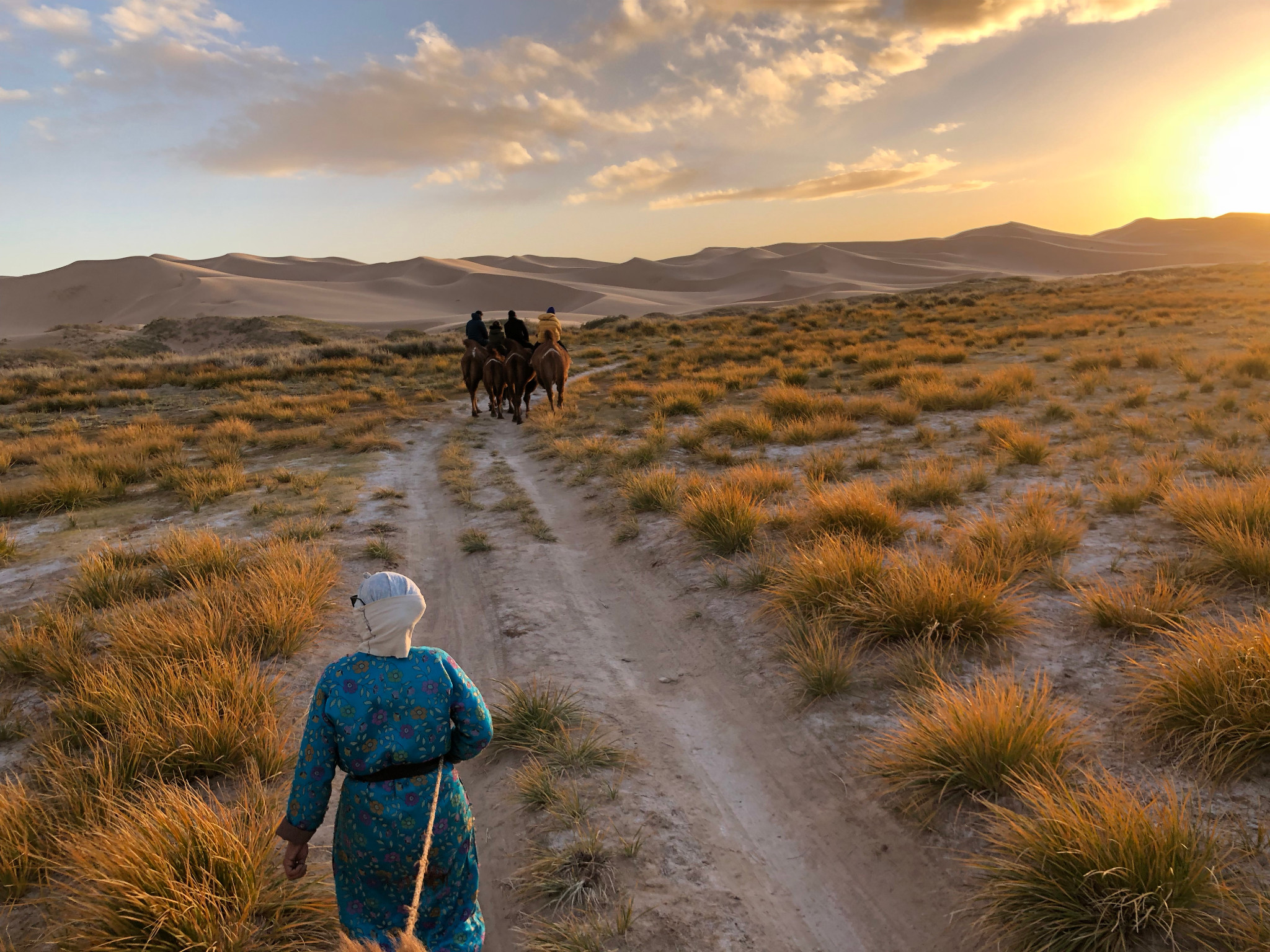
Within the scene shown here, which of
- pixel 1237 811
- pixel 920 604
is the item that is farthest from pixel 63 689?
pixel 1237 811

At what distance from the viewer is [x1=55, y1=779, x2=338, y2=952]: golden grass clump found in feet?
7.94

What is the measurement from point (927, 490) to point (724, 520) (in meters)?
2.52

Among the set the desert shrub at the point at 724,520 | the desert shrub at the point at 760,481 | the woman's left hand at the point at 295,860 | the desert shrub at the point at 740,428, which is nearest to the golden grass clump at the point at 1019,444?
the desert shrub at the point at 760,481

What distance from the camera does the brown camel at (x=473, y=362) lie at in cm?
1488

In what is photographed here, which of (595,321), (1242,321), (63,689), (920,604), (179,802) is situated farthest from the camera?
(595,321)

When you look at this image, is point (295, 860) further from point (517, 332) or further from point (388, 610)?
point (517, 332)

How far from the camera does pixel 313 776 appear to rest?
89.9 inches

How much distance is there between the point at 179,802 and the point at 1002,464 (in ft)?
29.8

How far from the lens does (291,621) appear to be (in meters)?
5.12

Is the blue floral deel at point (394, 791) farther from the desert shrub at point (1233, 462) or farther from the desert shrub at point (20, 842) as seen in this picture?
the desert shrub at point (1233, 462)

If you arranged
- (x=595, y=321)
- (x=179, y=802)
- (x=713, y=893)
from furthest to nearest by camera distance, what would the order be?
(x=595, y=321)
(x=713, y=893)
(x=179, y=802)

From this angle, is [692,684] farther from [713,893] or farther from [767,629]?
[713,893]

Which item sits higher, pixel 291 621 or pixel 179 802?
pixel 179 802

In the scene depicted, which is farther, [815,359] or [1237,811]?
[815,359]
